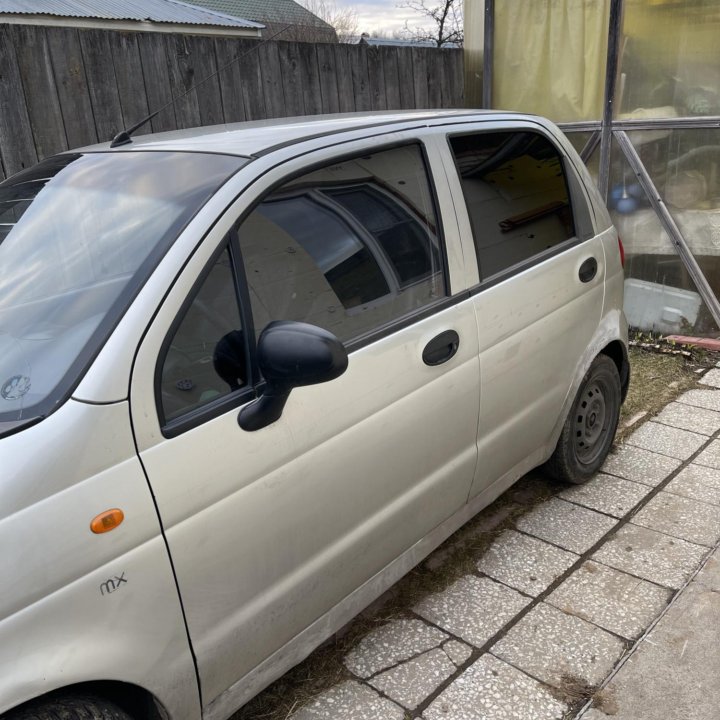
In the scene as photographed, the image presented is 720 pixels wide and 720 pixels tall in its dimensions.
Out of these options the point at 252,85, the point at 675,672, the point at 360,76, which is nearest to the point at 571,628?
the point at 675,672

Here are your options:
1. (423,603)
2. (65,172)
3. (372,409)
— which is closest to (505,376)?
(372,409)

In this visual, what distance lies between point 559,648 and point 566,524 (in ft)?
2.96

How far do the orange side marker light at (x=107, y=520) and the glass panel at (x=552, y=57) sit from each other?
17.5 feet

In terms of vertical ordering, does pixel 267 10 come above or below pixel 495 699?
above

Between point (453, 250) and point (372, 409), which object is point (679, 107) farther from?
point (372, 409)

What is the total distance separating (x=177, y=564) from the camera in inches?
69.4

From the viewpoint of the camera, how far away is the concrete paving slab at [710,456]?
12.8 ft

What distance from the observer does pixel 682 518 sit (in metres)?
3.42

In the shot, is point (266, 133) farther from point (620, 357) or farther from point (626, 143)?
point (626, 143)

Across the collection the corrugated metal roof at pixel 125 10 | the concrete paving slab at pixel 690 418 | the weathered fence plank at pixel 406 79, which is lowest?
the concrete paving slab at pixel 690 418

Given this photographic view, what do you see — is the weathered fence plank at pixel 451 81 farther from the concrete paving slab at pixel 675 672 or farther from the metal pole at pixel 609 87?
the concrete paving slab at pixel 675 672

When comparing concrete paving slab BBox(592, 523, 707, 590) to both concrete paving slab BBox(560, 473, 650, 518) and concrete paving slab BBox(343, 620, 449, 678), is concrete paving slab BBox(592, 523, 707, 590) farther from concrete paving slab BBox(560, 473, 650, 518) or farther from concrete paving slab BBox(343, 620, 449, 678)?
concrete paving slab BBox(343, 620, 449, 678)

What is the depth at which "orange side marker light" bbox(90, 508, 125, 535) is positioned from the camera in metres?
1.60

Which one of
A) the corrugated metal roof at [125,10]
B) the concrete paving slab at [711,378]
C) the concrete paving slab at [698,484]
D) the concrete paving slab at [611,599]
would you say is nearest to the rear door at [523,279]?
the concrete paving slab at [611,599]
